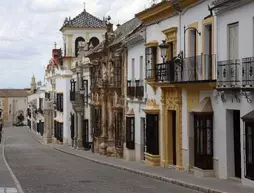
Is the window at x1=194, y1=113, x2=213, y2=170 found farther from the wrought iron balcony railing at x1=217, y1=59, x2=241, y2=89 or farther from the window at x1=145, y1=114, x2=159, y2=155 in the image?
the window at x1=145, y1=114, x2=159, y2=155

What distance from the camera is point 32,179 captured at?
22.7 metres

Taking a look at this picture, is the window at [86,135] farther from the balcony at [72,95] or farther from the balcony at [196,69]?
the balcony at [196,69]

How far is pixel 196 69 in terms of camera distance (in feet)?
70.0

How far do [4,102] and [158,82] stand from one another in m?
133

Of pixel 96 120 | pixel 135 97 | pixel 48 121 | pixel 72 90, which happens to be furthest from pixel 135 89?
pixel 48 121

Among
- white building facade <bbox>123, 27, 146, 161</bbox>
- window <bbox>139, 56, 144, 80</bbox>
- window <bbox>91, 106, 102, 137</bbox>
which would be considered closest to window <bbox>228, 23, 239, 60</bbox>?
white building facade <bbox>123, 27, 146, 161</bbox>

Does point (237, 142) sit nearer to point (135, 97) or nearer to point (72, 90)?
point (135, 97)

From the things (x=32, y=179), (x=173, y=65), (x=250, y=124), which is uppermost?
(x=173, y=65)

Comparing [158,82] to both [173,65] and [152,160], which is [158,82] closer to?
[173,65]

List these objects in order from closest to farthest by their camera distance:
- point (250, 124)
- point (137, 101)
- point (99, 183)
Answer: point (250, 124) → point (99, 183) → point (137, 101)

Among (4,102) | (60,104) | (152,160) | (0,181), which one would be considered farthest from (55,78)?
(4,102)

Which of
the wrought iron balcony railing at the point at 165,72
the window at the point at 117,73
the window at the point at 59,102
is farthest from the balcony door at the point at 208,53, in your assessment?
the window at the point at 59,102

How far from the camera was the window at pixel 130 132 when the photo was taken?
105ft

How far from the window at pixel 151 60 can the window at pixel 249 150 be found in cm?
934
